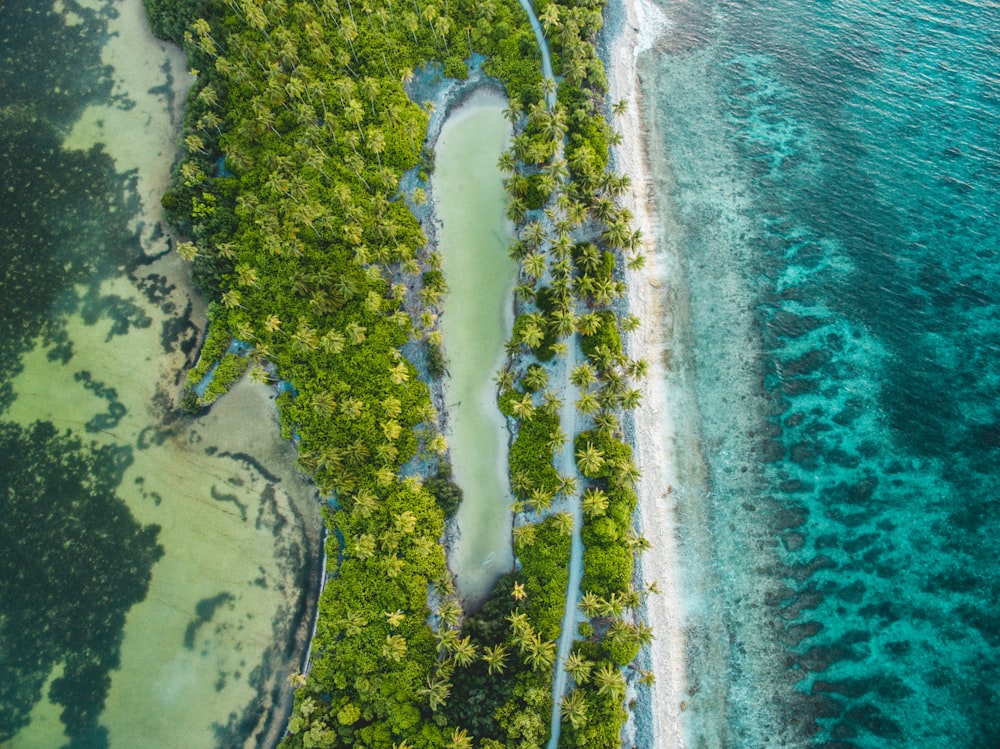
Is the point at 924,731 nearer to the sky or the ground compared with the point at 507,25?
nearer to the ground

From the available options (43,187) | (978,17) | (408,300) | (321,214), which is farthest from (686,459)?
(43,187)

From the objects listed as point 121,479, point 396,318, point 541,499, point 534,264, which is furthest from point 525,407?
point 121,479

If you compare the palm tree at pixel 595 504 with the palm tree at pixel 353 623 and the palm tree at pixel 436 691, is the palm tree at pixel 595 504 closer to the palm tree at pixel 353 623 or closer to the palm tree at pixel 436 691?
the palm tree at pixel 436 691

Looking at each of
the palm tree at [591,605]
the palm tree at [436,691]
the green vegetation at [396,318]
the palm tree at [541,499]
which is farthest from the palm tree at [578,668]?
the palm tree at [541,499]

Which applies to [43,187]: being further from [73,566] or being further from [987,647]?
[987,647]

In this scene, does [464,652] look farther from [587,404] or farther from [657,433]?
[657,433]

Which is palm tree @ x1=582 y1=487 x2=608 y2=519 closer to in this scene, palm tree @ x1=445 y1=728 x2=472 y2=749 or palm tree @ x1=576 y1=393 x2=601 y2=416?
palm tree @ x1=576 y1=393 x2=601 y2=416

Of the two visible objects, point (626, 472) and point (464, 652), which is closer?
point (464, 652)
